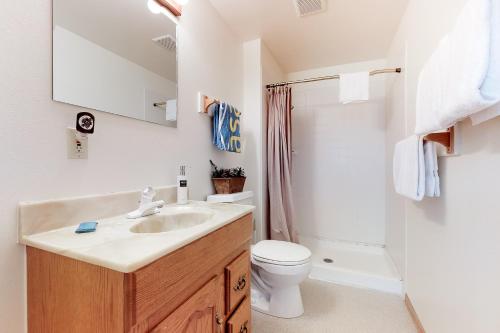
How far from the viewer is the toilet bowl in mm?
1388

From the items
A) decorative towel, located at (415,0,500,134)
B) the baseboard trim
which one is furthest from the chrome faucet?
the baseboard trim

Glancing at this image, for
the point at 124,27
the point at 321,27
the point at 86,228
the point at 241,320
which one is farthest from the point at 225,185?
the point at 321,27

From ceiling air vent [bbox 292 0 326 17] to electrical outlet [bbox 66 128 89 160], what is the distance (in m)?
1.68

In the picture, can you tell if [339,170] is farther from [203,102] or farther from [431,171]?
[203,102]

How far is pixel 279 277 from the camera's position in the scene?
4.62 ft

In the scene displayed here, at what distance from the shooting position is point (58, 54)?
771mm

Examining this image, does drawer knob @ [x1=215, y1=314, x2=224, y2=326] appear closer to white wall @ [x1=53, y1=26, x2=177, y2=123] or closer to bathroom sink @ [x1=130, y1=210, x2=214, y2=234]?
bathroom sink @ [x1=130, y1=210, x2=214, y2=234]

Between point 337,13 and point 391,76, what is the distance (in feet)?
2.96

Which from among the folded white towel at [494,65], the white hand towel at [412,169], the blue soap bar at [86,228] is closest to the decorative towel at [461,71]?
the folded white towel at [494,65]

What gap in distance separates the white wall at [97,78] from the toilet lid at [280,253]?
1112 mm

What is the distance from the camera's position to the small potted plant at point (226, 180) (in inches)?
62.7

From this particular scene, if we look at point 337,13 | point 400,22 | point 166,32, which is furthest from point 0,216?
point 400,22

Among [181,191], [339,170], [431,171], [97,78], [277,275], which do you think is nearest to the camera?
[97,78]

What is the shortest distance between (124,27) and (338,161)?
2399mm
